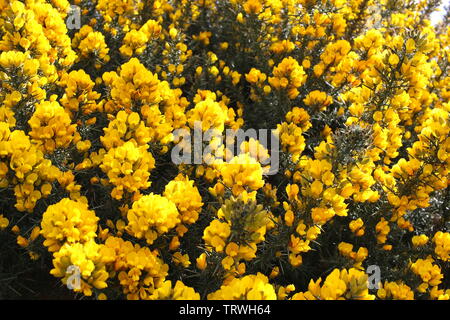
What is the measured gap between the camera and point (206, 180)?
282cm

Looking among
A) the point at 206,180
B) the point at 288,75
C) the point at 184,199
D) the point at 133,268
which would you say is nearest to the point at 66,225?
the point at 133,268

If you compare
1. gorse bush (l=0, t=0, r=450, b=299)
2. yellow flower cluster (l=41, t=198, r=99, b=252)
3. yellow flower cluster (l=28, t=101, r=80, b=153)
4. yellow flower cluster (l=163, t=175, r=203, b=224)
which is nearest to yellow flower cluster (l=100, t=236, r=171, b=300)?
gorse bush (l=0, t=0, r=450, b=299)

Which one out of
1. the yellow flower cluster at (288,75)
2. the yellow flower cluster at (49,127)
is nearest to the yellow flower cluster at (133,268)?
the yellow flower cluster at (49,127)

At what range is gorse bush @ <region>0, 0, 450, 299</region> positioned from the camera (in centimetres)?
201

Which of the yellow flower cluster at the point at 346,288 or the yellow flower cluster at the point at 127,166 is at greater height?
the yellow flower cluster at the point at 127,166

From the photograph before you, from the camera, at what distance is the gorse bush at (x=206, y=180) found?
6.58ft

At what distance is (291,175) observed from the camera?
319 cm

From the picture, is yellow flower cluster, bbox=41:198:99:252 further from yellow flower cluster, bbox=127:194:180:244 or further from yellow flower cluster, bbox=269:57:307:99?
yellow flower cluster, bbox=269:57:307:99

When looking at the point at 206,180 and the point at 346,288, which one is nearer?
the point at 346,288

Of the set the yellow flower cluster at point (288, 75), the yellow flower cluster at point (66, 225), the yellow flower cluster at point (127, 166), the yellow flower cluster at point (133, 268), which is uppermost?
the yellow flower cluster at point (288, 75)

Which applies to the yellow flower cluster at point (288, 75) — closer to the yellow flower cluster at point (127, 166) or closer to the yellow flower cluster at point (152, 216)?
the yellow flower cluster at point (127, 166)

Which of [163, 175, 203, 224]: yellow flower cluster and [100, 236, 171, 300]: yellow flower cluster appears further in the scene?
[163, 175, 203, 224]: yellow flower cluster

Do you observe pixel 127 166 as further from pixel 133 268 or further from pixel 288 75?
pixel 288 75

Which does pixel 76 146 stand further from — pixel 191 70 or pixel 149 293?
pixel 191 70
